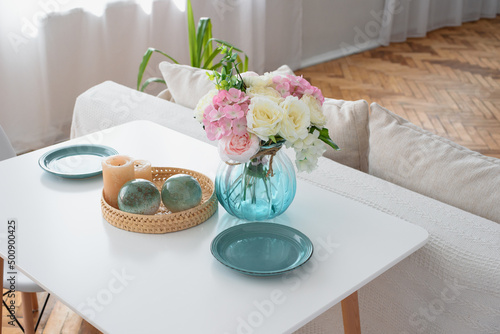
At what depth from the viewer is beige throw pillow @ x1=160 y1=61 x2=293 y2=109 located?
85.7 inches

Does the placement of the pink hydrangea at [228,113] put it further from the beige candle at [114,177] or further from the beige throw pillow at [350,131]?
the beige throw pillow at [350,131]

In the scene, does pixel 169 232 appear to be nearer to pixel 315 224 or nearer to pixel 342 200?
pixel 315 224

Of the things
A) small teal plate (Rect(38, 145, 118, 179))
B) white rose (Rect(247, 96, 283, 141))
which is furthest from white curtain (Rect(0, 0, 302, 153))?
white rose (Rect(247, 96, 283, 141))

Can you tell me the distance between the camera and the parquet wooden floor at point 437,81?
404 cm

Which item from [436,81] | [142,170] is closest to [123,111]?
[142,170]

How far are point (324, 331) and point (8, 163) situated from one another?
949 mm

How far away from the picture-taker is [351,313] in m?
1.40

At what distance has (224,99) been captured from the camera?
1238 millimetres

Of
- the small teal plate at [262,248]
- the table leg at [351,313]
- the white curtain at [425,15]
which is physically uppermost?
the small teal plate at [262,248]

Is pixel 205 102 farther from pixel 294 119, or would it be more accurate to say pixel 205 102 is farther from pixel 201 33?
pixel 201 33

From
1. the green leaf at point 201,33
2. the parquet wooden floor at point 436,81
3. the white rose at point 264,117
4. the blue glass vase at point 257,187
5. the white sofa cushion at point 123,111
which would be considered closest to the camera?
the white rose at point 264,117

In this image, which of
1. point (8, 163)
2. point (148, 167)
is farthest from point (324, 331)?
point (8, 163)

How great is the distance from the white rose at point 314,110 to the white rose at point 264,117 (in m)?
0.08

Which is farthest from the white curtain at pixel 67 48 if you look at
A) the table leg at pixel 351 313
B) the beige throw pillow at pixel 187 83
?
the table leg at pixel 351 313
